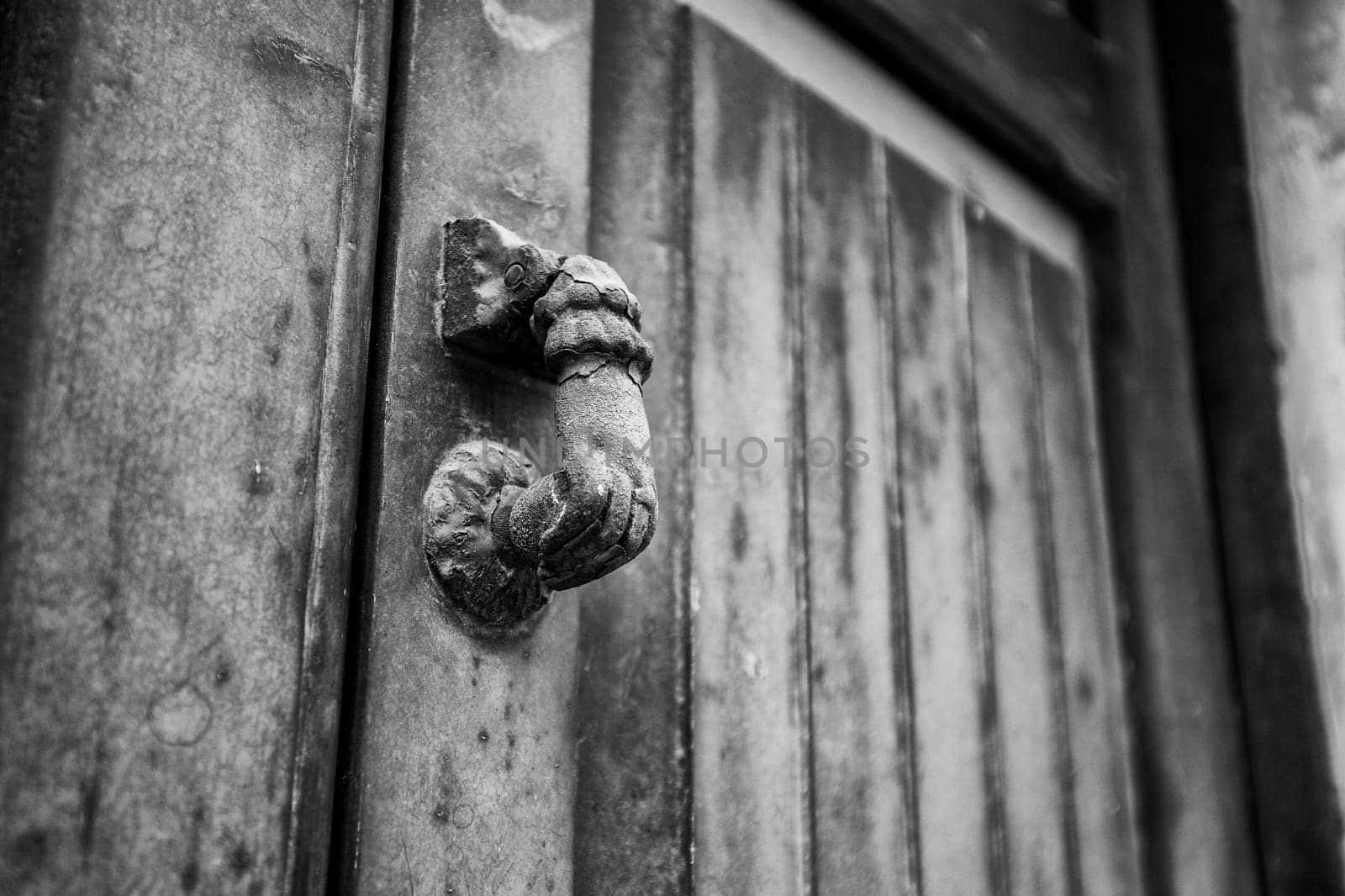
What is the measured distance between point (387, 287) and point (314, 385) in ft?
0.21

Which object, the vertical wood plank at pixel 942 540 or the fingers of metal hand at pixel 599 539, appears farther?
the vertical wood plank at pixel 942 540

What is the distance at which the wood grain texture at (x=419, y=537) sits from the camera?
46 cm

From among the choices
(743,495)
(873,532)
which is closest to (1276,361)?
(873,532)

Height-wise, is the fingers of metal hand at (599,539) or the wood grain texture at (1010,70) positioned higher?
the wood grain texture at (1010,70)

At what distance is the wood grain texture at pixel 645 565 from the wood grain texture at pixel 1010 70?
→ 0.21 m

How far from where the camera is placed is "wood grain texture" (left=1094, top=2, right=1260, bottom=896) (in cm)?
97

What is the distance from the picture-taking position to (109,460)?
400mm

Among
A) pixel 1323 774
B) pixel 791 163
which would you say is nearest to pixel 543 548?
pixel 791 163

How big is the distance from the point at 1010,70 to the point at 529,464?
27.4 inches

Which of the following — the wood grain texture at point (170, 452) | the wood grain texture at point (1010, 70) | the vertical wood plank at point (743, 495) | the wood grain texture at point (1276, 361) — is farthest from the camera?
the wood grain texture at point (1276, 361)

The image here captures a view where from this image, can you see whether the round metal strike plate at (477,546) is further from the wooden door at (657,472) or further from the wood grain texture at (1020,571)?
the wood grain texture at (1020,571)

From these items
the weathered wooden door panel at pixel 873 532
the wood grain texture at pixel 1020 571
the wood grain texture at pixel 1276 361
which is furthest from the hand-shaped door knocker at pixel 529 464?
the wood grain texture at pixel 1276 361

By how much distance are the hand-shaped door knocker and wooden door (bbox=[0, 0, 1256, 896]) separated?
Answer: 0.6 inches

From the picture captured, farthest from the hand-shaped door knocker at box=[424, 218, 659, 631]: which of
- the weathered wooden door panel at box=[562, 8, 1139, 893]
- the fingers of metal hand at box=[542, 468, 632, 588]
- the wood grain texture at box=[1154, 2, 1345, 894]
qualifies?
the wood grain texture at box=[1154, 2, 1345, 894]
